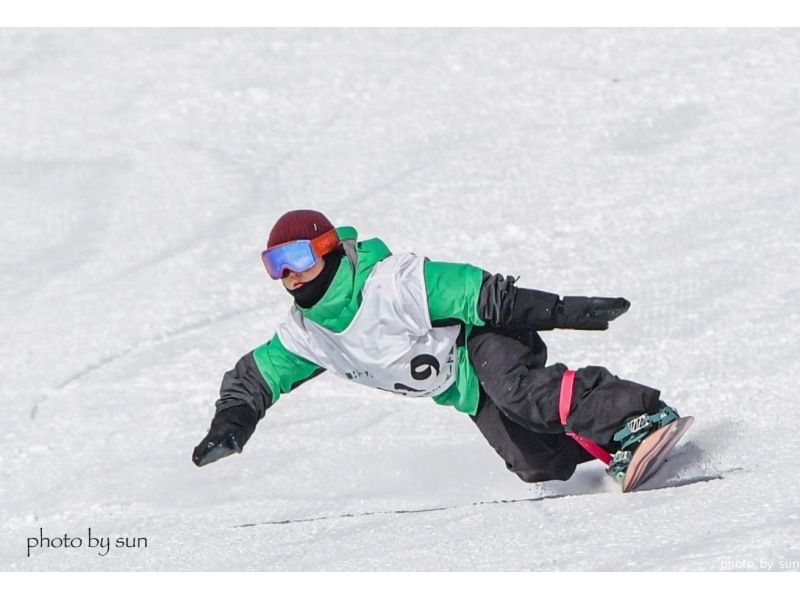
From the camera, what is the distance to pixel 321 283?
482 centimetres

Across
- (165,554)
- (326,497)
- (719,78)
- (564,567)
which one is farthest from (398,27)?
(564,567)

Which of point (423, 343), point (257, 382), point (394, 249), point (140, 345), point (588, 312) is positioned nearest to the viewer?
point (588, 312)

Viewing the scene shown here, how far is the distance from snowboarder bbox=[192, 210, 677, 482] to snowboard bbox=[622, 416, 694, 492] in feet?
0.17

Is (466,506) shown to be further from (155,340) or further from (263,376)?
(155,340)

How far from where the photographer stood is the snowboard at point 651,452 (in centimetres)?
485

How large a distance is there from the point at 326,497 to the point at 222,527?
54 cm

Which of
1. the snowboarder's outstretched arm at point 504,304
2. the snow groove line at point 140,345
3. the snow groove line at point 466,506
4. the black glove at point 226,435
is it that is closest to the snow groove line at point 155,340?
the snow groove line at point 140,345

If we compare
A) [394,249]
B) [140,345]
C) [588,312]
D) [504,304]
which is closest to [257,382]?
[504,304]

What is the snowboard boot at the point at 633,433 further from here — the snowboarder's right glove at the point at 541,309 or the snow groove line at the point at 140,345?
the snow groove line at the point at 140,345

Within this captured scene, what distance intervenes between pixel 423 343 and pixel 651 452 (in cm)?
82

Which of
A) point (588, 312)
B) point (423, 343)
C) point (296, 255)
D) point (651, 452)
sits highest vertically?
→ point (296, 255)

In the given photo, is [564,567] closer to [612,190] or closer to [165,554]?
[165,554]

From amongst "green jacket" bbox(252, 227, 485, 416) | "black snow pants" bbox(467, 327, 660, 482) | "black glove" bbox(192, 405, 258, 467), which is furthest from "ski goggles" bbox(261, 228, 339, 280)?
"black snow pants" bbox(467, 327, 660, 482)

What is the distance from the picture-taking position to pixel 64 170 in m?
8.91
